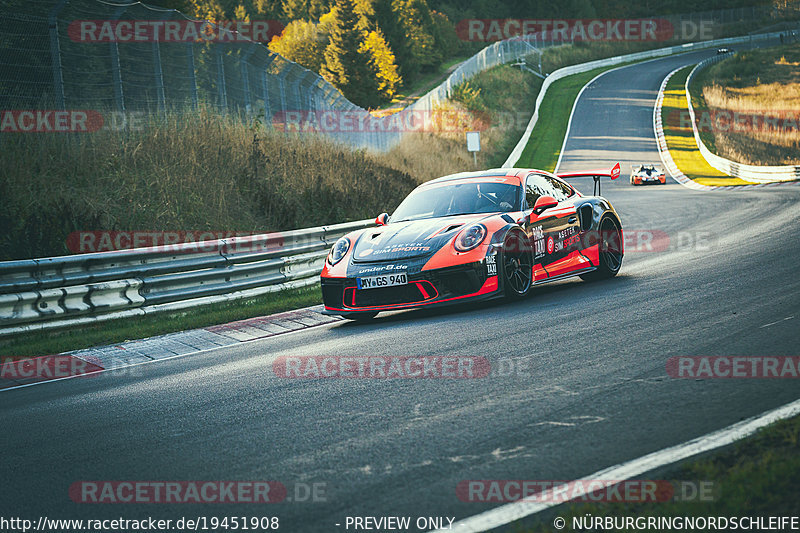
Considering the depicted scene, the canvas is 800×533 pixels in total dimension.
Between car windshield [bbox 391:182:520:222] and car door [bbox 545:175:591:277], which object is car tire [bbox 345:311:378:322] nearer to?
car windshield [bbox 391:182:520:222]

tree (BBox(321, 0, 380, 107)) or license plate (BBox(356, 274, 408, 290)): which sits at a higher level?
tree (BBox(321, 0, 380, 107))

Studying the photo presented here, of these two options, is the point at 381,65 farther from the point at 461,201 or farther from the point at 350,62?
the point at 461,201

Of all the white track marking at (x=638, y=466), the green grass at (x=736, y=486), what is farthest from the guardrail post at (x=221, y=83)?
the green grass at (x=736, y=486)

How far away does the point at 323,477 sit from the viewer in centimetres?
388

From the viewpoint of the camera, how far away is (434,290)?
8.48 metres

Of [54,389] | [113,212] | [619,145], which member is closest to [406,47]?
[619,145]

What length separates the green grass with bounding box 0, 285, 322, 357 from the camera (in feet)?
29.1

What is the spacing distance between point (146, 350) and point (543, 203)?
15.4 ft

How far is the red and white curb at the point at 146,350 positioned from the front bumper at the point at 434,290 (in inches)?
42.9

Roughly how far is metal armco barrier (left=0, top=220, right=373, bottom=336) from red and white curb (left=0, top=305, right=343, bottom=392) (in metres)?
1.01

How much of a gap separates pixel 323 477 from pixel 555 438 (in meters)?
1.19

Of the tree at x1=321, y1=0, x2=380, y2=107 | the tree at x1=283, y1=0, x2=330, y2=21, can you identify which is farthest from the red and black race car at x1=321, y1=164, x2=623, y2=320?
the tree at x1=283, y1=0, x2=330, y2=21

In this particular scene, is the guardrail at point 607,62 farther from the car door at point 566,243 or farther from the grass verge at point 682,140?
the car door at point 566,243

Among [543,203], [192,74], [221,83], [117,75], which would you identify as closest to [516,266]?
[543,203]
